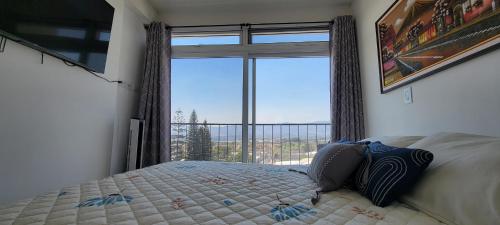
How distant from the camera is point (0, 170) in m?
1.51

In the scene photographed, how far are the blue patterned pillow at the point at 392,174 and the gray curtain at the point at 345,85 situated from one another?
182cm

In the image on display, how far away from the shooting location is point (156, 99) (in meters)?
3.09

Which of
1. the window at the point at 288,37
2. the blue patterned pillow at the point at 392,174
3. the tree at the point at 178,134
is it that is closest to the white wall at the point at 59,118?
the tree at the point at 178,134

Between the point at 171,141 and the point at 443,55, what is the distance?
2.92 m

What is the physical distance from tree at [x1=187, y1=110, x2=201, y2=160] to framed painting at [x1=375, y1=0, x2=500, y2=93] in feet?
7.59

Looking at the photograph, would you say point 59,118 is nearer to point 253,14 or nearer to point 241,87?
point 241,87

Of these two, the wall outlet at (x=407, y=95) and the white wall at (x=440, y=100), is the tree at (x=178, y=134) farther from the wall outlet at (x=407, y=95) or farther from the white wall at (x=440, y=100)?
the wall outlet at (x=407, y=95)

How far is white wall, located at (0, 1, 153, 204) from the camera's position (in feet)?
5.16

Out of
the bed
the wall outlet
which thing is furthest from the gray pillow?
the wall outlet

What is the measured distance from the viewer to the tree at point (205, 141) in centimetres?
338

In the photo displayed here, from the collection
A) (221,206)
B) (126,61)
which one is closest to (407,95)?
(221,206)

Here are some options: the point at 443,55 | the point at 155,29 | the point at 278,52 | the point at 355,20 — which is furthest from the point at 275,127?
the point at 443,55

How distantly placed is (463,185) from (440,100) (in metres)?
1.03

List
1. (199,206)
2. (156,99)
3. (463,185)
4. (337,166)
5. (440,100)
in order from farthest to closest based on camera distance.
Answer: (156,99) < (440,100) < (337,166) < (199,206) < (463,185)
